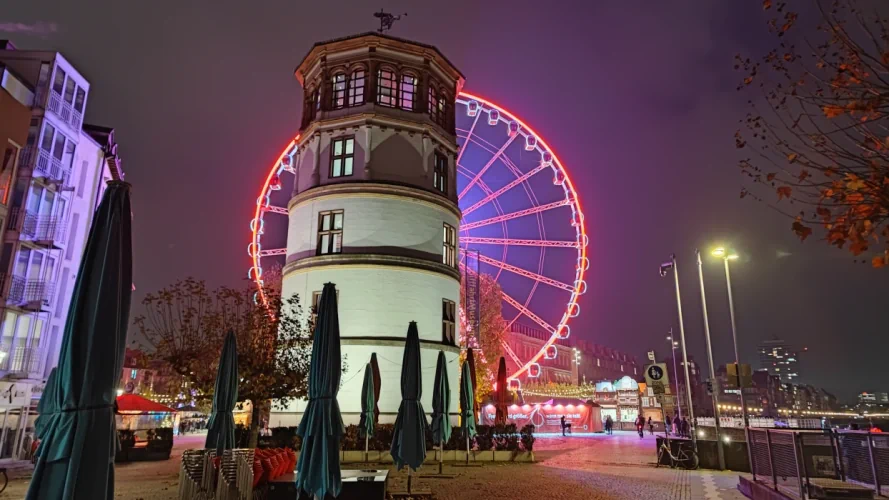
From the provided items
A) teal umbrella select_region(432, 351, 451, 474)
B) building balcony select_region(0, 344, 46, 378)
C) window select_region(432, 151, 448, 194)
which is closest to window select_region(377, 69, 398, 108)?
window select_region(432, 151, 448, 194)

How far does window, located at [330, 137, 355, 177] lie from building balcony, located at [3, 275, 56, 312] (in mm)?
15705

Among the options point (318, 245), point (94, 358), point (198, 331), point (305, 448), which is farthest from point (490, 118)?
point (94, 358)

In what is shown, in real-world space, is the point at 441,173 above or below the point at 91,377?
above

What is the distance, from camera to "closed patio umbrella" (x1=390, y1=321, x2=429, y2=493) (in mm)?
16047

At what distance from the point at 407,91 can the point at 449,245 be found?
836 cm

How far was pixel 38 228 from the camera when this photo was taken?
101 feet

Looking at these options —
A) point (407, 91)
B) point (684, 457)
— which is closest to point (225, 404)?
point (684, 457)

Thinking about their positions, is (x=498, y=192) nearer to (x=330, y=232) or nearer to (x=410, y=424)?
(x=330, y=232)

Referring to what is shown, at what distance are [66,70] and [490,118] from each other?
24.8 metres

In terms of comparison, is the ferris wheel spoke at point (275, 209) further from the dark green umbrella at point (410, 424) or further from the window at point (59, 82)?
the dark green umbrella at point (410, 424)

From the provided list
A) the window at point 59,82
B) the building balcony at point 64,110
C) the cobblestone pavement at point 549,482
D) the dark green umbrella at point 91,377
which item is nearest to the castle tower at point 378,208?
the cobblestone pavement at point 549,482

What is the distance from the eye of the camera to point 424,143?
31219 mm

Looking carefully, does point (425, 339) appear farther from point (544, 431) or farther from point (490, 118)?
point (544, 431)

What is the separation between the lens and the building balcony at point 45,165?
1176 inches
